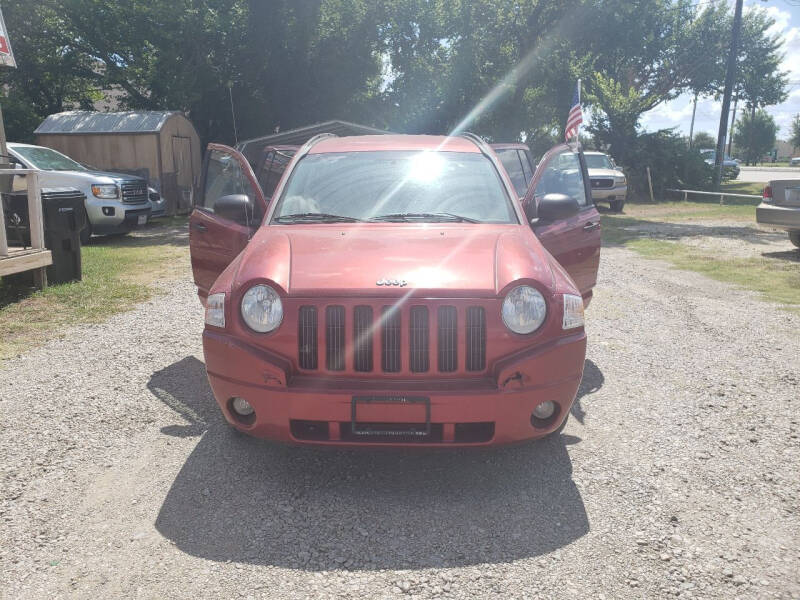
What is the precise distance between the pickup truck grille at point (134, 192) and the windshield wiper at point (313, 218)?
34.2 feet

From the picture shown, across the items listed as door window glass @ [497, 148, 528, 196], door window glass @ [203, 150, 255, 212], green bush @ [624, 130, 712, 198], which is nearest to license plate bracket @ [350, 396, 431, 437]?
door window glass @ [203, 150, 255, 212]

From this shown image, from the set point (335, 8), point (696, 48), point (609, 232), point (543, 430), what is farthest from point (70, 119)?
point (696, 48)

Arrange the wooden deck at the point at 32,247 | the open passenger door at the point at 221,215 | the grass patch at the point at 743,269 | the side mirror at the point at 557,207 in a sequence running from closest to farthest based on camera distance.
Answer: the side mirror at the point at 557,207
the open passenger door at the point at 221,215
the wooden deck at the point at 32,247
the grass patch at the point at 743,269

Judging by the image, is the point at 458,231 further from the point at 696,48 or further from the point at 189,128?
the point at 696,48

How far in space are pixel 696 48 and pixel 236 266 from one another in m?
41.1

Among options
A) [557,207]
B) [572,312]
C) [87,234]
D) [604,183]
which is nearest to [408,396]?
[572,312]

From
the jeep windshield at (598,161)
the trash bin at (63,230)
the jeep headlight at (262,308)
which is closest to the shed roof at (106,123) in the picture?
the trash bin at (63,230)

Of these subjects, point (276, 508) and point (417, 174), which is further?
point (417, 174)

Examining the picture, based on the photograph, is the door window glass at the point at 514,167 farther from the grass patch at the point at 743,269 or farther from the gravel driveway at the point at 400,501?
the grass patch at the point at 743,269

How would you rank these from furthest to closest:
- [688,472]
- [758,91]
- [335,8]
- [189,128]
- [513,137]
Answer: [758,91], [513,137], [335,8], [189,128], [688,472]

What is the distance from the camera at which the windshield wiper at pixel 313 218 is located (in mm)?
4180

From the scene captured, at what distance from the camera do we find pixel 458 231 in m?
3.96

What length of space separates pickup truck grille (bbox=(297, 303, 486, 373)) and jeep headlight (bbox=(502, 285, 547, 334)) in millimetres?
132

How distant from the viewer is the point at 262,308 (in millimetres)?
3326
